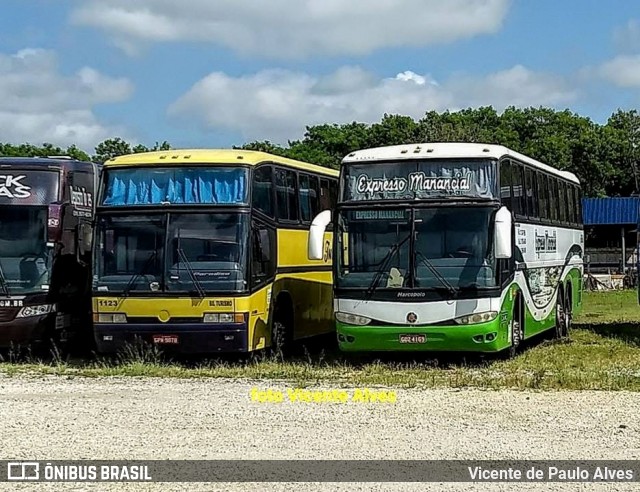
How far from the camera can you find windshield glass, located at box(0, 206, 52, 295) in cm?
1783

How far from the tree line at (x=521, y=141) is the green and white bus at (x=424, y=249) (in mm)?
45129

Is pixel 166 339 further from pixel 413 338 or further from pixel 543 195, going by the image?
pixel 543 195

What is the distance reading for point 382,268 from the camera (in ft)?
53.4

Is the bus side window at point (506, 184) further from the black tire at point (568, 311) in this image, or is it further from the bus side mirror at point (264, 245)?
the black tire at point (568, 311)

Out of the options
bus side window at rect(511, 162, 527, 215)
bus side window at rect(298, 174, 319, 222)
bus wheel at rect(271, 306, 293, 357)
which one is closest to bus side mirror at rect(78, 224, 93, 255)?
bus wheel at rect(271, 306, 293, 357)

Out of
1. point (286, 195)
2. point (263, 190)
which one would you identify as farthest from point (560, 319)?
point (263, 190)

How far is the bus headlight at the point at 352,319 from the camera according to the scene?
1633 centimetres

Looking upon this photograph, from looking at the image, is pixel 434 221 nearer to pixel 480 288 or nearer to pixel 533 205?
pixel 480 288

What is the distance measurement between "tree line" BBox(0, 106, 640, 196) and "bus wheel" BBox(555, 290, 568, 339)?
39.2 m

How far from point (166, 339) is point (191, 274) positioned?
42.4 inches

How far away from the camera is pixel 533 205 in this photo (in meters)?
19.5

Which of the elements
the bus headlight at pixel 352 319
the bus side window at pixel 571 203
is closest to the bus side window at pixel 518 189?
the bus headlight at pixel 352 319

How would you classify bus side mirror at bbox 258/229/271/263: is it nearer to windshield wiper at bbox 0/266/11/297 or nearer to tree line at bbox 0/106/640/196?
windshield wiper at bbox 0/266/11/297

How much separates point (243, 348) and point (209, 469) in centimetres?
711
